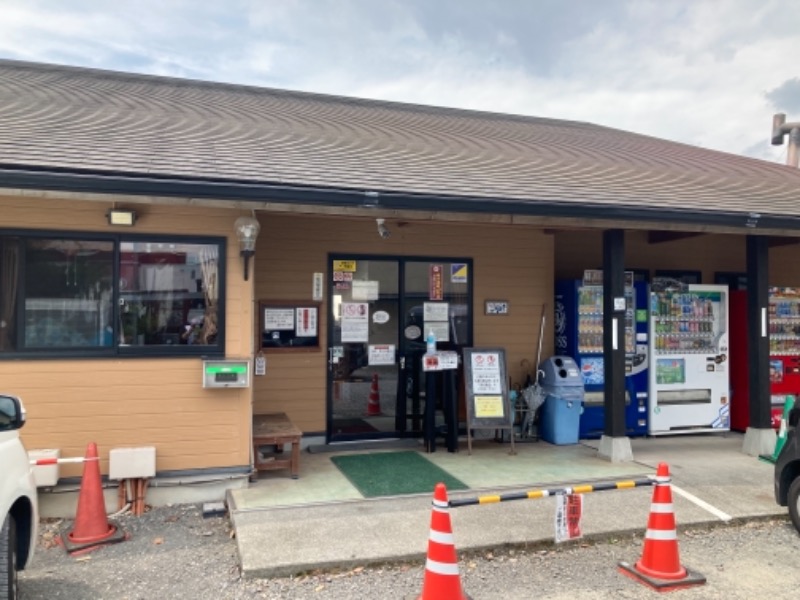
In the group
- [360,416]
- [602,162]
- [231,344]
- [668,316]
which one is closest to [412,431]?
[360,416]

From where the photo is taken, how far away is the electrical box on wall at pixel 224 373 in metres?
5.49

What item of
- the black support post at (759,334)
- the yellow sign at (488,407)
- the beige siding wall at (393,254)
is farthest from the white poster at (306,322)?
the black support post at (759,334)

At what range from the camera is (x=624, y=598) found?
12.7 feet

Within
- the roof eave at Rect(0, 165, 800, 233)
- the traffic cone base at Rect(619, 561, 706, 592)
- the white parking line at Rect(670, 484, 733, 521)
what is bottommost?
the traffic cone base at Rect(619, 561, 706, 592)

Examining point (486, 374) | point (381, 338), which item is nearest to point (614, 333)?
point (486, 374)

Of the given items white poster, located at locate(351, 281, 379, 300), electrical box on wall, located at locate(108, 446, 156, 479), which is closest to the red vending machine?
white poster, located at locate(351, 281, 379, 300)

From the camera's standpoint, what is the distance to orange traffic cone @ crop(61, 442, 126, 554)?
A: 4.68 meters

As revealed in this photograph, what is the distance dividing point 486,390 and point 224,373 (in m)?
3.16

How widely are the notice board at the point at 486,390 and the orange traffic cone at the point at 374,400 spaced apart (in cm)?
111

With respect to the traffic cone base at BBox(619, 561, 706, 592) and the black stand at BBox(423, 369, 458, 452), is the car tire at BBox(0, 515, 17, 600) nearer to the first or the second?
the traffic cone base at BBox(619, 561, 706, 592)

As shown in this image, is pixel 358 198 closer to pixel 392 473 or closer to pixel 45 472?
pixel 392 473

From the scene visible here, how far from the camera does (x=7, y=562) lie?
10.6 ft

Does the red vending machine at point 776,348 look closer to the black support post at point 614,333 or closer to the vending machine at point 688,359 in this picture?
the vending machine at point 688,359

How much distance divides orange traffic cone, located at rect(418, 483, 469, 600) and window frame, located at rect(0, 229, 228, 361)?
2.88 m
